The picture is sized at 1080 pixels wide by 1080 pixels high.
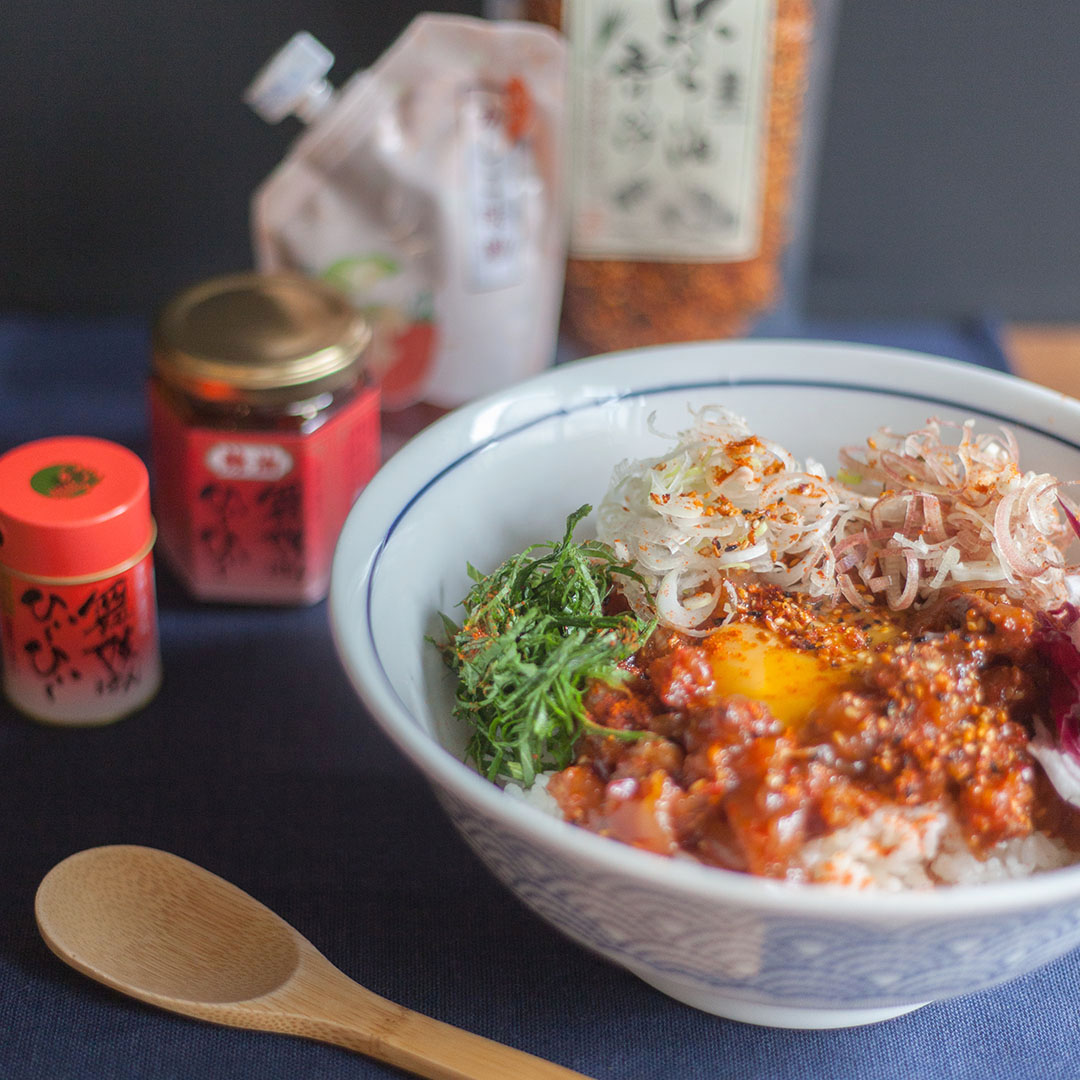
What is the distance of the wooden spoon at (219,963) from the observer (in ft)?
3.99

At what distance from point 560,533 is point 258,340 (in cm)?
59

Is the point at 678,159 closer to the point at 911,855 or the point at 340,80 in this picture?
the point at 340,80

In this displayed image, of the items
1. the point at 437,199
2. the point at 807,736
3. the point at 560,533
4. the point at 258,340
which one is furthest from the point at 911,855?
the point at 437,199

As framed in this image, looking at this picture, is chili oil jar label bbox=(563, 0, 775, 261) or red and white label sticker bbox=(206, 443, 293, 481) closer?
red and white label sticker bbox=(206, 443, 293, 481)

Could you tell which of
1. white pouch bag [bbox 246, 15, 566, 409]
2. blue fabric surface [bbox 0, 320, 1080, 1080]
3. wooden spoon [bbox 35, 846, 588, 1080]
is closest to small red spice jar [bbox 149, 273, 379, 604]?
blue fabric surface [bbox 0, 320, 1080, 1080]

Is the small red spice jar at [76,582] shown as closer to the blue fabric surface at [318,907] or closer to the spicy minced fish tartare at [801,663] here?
the blue fabric surface at [318,907]

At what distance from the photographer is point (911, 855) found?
3.84 ft

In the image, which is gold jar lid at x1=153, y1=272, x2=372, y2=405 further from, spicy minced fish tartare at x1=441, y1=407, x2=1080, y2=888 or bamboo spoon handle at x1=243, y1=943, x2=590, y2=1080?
bamboo spoon handle at x1=243, y1=943, x2=590, y2=1080

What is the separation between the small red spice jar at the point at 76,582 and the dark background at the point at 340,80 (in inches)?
49.0

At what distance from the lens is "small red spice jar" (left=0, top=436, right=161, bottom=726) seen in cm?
155

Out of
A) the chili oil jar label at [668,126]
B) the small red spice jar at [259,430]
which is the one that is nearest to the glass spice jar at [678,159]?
the chili oil jar label at [668,126]

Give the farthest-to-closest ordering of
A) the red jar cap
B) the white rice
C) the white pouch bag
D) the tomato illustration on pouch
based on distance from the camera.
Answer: the tomato illustration on pouch → the white pouch bag → the red jar cap → the white rice

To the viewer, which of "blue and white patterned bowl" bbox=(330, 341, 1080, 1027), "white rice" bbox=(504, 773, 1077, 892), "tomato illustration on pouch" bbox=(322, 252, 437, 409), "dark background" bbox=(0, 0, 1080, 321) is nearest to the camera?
"blue and white patterned bowl" bbox=(330, 341, 1080, 1027)

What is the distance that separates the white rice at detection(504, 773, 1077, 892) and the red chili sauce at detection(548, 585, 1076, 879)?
13mm
